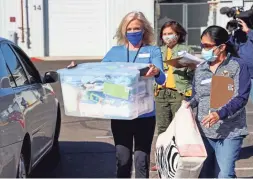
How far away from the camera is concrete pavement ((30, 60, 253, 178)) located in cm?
713

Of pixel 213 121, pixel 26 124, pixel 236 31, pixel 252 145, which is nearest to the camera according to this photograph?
pixel 213 121

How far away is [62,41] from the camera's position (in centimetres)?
2444

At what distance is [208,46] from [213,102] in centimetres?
46

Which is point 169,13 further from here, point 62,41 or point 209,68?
point 209,68

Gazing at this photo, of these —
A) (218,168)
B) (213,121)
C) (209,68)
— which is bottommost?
(218,168)

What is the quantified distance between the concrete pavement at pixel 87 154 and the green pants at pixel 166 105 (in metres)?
0.61

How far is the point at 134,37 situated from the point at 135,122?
2.43ft

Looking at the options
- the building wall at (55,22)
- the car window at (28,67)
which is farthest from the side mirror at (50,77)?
the building wall at (55,22)

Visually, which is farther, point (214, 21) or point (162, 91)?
point (214, 21)

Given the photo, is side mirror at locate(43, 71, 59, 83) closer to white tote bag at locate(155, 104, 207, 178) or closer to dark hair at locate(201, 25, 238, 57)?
white tote bag at locate(155, 104, 207, 178)

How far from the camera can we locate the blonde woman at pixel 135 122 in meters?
5.35

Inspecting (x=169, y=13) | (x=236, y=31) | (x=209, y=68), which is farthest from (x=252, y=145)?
(x=169, y=13)

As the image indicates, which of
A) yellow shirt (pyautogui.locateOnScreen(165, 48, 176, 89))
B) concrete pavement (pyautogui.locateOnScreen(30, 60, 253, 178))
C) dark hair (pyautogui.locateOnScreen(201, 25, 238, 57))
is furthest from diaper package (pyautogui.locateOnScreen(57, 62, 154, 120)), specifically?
concrete pavement (pyautogui.locateOnScreen(30, 60, 253, 178))

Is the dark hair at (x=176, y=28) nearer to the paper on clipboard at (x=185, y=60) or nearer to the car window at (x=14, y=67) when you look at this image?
the paper on clipboard at (x=185, y=60)
